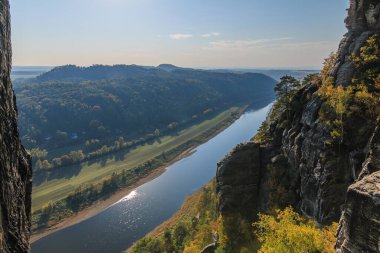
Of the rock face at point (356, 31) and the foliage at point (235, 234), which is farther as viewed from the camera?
the foliage at point (235, 234)

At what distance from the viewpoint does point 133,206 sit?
422 ft

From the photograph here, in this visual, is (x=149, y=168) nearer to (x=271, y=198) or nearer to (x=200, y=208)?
(x=200, y=208)

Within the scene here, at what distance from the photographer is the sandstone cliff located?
145ft

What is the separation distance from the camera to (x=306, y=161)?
51719 millimetres

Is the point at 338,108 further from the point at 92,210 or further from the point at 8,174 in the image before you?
the point at 92,210

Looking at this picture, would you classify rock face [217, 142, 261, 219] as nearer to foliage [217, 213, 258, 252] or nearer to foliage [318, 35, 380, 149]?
foliage [217, 213, 258, 252]

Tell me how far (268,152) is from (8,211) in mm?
53505

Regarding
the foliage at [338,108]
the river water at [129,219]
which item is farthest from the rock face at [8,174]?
the river water at [129,219]

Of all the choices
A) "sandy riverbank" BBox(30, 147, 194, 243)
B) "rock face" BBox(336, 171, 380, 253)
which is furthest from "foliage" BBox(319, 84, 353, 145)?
"sandy riverbank" BBox(30, 147, 194, 243)

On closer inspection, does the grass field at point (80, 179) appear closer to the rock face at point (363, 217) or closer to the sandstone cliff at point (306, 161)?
the sandstone cliff at point (306, 161)

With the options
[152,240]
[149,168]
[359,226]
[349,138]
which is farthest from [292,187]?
[149,168]

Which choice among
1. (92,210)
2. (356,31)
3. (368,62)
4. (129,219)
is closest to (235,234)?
(368,62)

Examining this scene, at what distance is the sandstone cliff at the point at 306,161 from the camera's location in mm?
44125

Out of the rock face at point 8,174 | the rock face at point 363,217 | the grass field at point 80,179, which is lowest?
the grass field at point 80,179
